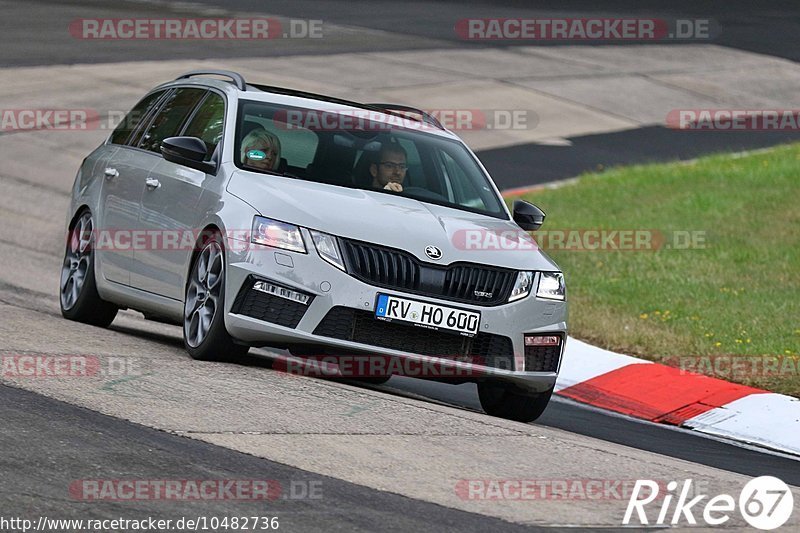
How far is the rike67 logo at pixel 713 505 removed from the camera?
6293 mm

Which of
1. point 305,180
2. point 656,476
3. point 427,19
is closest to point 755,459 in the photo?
point 656,476

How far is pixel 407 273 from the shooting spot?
8398mm

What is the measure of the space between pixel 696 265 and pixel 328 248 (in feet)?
24.4

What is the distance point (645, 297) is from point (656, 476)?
6.83 m

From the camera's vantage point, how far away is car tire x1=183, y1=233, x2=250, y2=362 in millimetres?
8617

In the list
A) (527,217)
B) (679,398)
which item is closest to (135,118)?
(527,217)

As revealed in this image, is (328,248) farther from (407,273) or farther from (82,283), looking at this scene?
(82,283)
